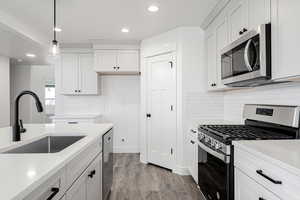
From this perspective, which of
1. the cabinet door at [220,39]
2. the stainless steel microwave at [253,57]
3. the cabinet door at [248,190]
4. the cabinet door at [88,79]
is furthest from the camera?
the cabinet door at [88,79]

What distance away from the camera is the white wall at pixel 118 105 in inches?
181

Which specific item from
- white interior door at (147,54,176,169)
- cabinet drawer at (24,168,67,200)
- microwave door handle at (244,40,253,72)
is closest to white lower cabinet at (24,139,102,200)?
cabinet drawer at (24,168,67,200)

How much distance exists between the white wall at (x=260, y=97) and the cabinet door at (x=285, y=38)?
42 centimetres

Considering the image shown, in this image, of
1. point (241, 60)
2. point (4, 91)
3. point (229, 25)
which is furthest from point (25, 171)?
point (4, 91)

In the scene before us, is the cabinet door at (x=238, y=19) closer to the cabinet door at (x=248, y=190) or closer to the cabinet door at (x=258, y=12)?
the cabinet door at (x=258, y=12)

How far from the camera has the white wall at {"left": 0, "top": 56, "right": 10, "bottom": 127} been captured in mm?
4746

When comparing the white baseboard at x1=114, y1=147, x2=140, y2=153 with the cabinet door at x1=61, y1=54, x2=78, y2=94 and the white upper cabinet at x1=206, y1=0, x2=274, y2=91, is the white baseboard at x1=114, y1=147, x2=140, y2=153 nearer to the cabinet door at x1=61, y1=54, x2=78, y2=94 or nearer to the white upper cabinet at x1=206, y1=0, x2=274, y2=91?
the cabinet door at x1=61, y1=54, x2=78, y2=94

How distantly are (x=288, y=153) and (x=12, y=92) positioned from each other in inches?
272

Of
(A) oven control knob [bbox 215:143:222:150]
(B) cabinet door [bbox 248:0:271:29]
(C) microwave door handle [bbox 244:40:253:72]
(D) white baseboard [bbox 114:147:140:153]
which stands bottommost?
(D) white baseboard [bbox 114:147:140:153]

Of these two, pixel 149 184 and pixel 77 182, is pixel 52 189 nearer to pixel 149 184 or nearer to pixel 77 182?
pixel 77 182

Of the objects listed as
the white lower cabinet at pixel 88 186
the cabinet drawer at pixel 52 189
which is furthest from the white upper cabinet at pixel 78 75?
the cabinet drawer at pixel 52 189

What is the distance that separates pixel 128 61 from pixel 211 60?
187cm

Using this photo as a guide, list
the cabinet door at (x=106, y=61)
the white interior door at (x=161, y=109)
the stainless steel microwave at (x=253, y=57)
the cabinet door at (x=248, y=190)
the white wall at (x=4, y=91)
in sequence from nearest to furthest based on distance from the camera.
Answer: the cabinet door at (x=248, y=190) < the stainless steel microwave at (x=253, y=57) < the white interior door at (x=161, y=109) < the cabinet door at (x=106, y=61) < the white wall at (x=4, y=91)

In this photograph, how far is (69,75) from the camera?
4.31 m
